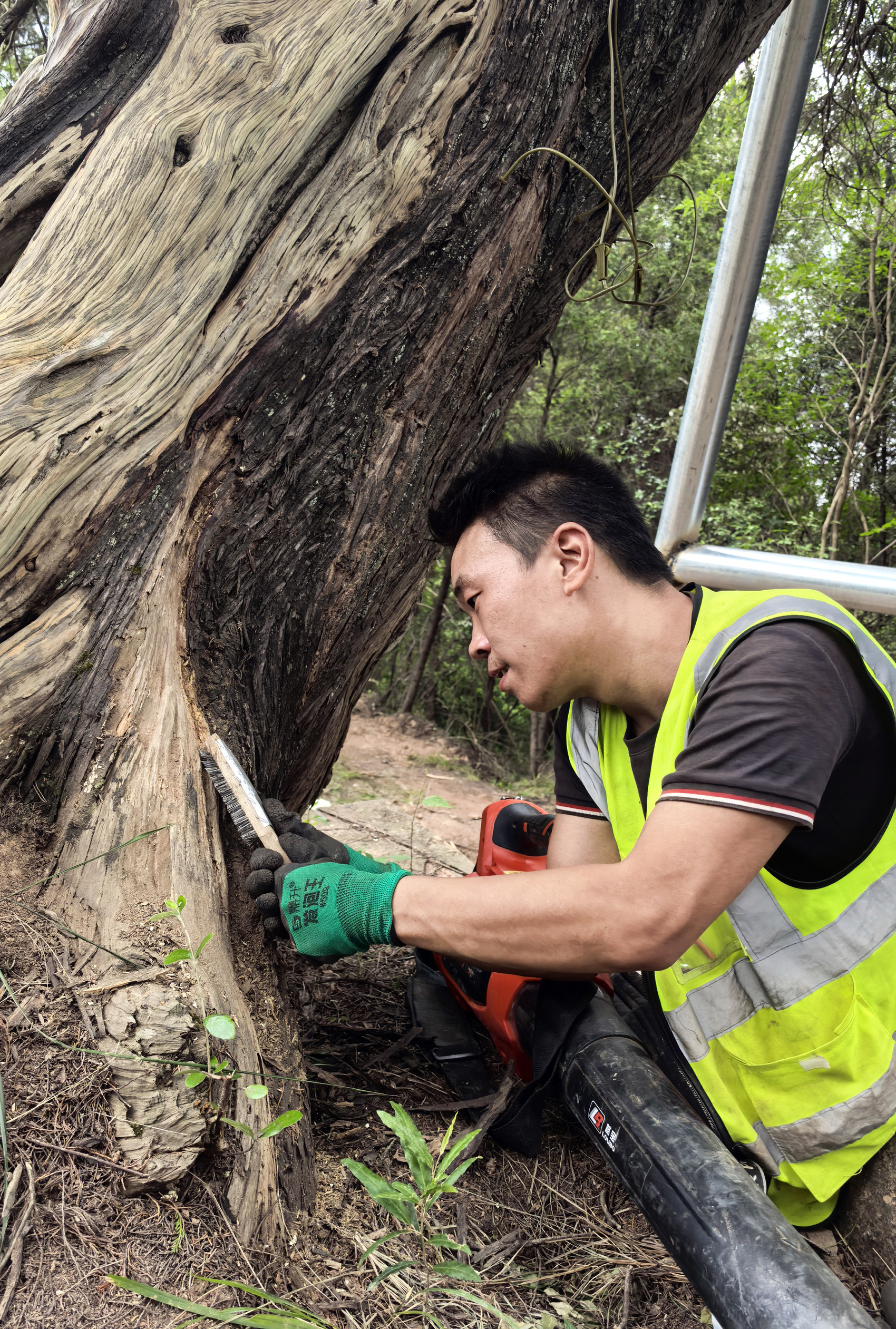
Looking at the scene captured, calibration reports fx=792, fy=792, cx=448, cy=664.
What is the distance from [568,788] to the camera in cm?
196

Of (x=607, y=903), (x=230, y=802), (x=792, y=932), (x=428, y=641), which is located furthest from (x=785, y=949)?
(x=428, y=641)

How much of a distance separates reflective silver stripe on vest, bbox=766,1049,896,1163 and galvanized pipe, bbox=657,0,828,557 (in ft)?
4.35

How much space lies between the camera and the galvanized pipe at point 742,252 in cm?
185

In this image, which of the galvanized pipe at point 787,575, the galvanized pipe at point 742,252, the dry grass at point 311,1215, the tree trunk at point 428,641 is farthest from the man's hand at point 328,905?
the tree trunk at point 428,641

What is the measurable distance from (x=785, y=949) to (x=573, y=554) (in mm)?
855

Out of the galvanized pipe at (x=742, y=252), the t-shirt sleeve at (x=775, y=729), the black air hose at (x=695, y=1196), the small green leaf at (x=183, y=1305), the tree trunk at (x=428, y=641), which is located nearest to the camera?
the small green leaf at (x=183, y=1305)

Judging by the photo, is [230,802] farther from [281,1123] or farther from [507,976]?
[507,976]


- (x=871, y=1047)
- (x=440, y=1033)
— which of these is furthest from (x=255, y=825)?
(x=871, y=1047)

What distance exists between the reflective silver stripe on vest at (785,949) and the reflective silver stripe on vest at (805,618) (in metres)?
0.37

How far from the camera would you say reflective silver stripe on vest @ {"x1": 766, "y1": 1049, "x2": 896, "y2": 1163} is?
1.47m

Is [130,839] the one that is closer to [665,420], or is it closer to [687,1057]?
[687,1057]

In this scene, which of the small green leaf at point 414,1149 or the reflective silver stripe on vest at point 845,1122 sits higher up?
the reflective silver stripe on vest at point 845,1122

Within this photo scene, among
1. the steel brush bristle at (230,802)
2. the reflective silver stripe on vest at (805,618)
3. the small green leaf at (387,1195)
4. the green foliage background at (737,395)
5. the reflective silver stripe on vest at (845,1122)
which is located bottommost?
the small green leaf at (387,1195)

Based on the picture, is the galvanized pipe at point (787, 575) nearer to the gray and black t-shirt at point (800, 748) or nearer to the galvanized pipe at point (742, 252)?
the galvanized pipe at point (742, 252)
